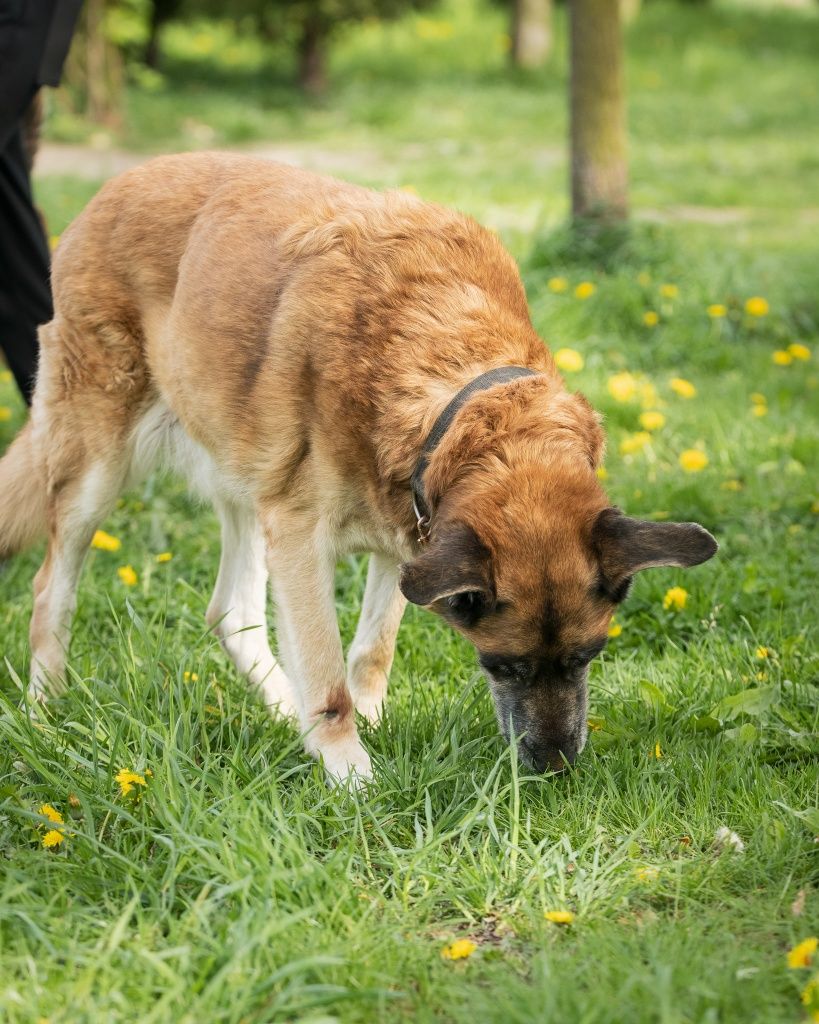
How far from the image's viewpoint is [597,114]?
7.29m

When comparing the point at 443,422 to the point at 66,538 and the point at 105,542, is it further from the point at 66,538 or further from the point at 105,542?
the point at 105,542

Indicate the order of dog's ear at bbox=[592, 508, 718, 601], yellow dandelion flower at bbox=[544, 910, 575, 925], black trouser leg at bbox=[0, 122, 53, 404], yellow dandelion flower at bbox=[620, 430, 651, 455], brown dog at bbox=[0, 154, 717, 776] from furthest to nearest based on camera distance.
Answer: yellow dandelion flower at bbox=[620, 430, 651, 455], black trouser leg at bbox=[0, 122, 53, 404], brown dog at bbox=[0, 154, 717, 776], dog's ear at bbox=[592, 508, 718, 601], yellow dandelion flower at bbox=[544, 910, 575, 925]

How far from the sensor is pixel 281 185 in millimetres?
3729

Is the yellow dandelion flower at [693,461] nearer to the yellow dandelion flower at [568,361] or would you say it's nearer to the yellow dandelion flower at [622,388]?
the yellow dandelion flower at [622,388]

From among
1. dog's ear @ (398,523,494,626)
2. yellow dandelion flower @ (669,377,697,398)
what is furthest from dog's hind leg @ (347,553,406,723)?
yellow dandelion flower @ (669,377,697,398)

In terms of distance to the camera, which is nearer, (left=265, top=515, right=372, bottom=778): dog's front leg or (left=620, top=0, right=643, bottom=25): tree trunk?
(left=265, top=515, right=372, bottom=778): dog's front leg

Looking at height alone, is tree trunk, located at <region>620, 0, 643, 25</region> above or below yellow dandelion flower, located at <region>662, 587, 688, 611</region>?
above

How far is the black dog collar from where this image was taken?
302 centimetres

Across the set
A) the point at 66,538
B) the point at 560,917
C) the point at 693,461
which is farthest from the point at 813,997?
the point at 693,461

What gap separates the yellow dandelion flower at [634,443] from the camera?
524 cm

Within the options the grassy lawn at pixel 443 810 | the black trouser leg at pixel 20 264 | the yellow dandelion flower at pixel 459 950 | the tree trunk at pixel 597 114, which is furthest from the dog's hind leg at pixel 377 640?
the tree trunk at pixel 597 114

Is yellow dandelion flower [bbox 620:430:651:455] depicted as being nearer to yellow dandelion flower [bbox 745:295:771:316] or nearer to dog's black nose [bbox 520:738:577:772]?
yellow dandelion flower [bbox 745:295:771:316]

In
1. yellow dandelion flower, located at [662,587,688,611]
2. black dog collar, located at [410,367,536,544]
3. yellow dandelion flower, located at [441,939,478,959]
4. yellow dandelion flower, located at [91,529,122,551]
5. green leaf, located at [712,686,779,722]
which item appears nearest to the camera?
yellow dandelion flower, located at [441,939,478,959]

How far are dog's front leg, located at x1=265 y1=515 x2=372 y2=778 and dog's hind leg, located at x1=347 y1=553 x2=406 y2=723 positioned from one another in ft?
0.85
